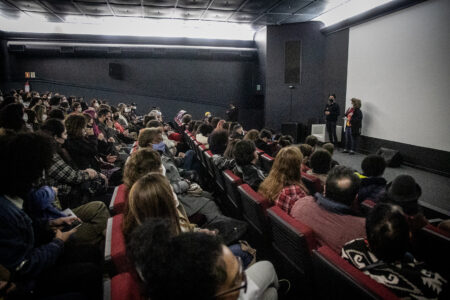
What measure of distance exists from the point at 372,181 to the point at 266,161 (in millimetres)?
1376

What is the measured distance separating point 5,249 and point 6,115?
6.84 feet

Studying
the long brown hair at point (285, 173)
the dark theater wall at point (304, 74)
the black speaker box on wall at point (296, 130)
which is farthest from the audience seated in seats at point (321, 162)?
the dark theater wall at point (304, 74)

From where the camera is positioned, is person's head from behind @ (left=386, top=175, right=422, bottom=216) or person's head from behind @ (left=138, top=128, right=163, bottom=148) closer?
person's head from behind @ (left=386, top=175, right=422, bottom=216)

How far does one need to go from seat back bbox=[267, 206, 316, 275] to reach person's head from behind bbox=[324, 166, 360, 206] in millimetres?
312

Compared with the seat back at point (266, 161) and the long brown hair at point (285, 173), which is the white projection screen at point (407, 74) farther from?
the long brown hair at point (285, 173)

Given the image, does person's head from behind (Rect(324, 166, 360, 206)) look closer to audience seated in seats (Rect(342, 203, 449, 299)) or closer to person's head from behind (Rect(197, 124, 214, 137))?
audience seated in seats (Rect(342, 203, 449, 299))

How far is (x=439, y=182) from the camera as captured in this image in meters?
4.49

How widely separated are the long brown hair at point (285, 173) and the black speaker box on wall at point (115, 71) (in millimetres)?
9477

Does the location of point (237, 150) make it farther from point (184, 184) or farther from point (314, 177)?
point (314, 177)

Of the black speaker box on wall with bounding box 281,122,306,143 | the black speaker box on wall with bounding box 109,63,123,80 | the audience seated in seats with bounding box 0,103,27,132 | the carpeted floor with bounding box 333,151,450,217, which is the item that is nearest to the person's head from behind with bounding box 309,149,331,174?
the carpeted floor with bounding box 333,151,450,217

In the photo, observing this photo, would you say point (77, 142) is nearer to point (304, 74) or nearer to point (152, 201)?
point (152, 201)

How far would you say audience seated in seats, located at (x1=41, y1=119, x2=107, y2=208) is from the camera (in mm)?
2152

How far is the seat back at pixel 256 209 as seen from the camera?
1.79 metres

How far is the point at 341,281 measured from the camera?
99 centimetres
